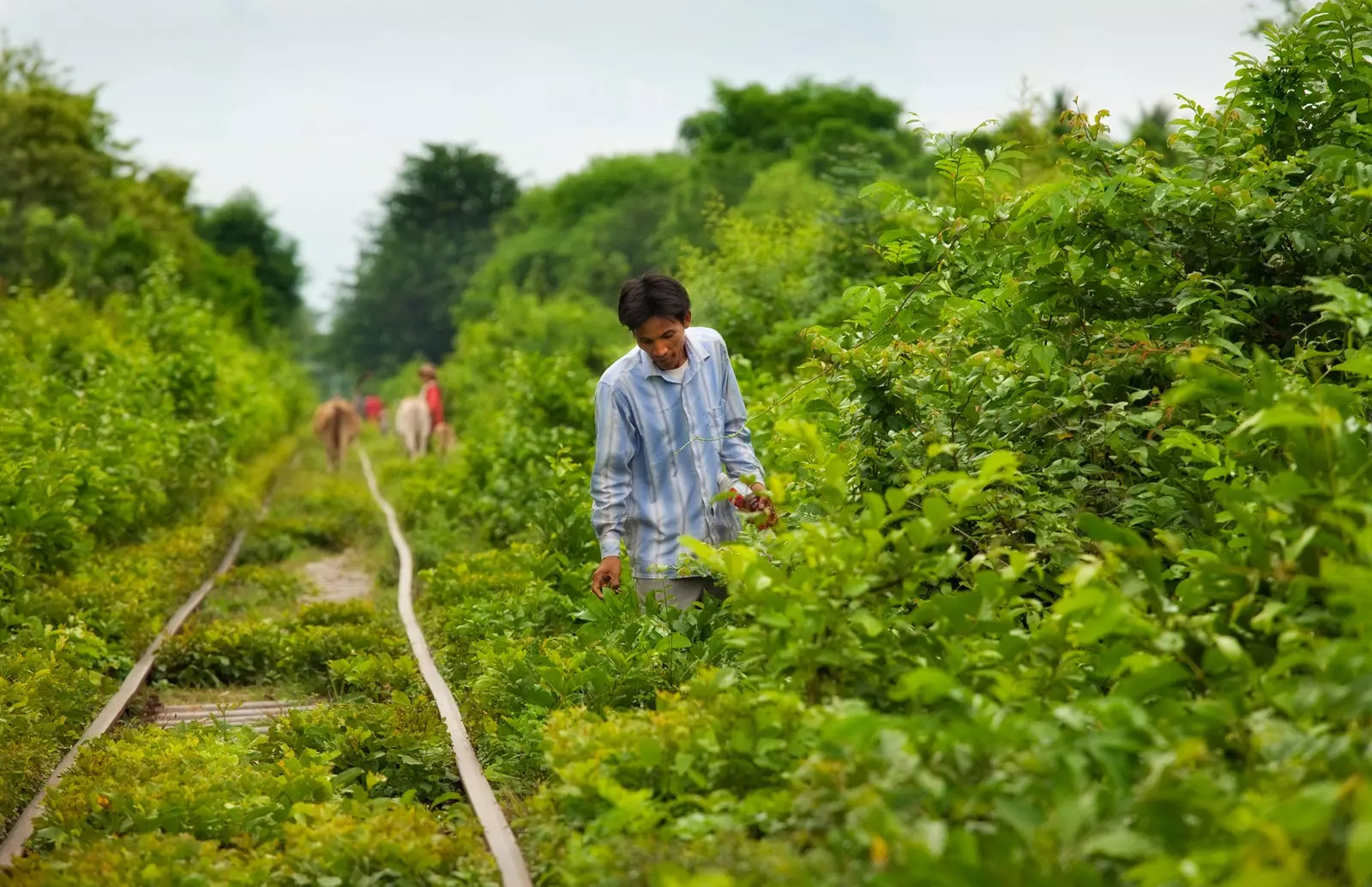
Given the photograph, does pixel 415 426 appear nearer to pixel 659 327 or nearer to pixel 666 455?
pixel 666 455

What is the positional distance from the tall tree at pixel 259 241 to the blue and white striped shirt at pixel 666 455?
2942 inches

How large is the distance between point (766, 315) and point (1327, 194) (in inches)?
358

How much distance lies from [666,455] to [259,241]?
7926 centimetres


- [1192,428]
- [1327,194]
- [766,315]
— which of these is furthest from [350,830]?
[766,315]

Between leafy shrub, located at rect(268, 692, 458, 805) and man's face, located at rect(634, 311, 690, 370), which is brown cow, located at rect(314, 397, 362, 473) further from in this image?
man's face, located at rect(634, 311, 690, 370)

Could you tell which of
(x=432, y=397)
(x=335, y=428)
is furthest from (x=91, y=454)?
(x=335, y=428)

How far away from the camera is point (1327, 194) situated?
5.70 m

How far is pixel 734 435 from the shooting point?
6352mm

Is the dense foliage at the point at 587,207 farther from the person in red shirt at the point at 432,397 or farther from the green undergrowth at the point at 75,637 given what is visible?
the green undergrowth at the point at 75,637

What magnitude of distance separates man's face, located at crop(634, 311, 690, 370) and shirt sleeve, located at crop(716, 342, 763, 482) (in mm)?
297

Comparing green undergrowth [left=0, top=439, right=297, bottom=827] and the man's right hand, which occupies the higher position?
the man's right hand

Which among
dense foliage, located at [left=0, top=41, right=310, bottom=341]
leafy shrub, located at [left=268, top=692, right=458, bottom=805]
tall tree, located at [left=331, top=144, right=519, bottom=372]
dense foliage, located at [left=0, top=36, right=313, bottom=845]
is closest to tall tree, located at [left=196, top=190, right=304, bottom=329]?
tall tree, located at [left=331, top=144, right=519, bottom=372]

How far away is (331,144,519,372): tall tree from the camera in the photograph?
76.4 meters

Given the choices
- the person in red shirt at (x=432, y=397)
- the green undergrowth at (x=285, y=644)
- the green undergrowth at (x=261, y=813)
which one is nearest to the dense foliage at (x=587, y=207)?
the person in red shirt at (x=432, y=397)
